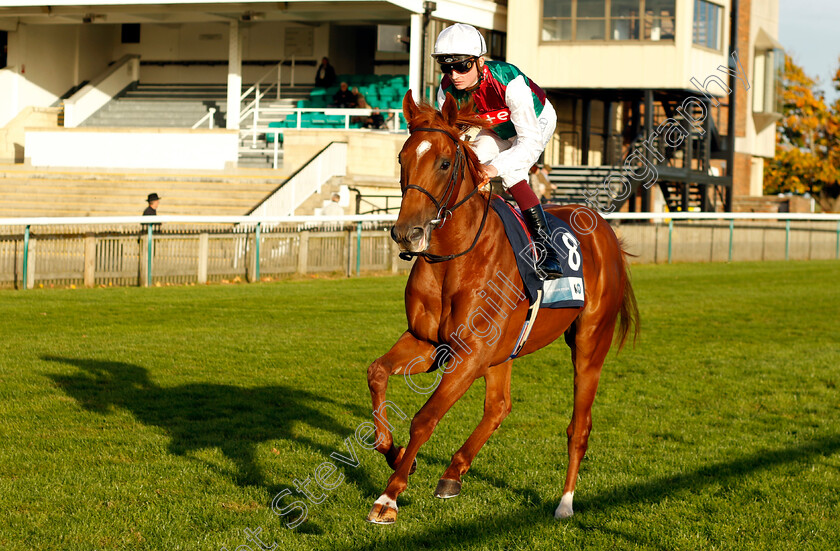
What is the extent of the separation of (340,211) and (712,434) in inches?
509

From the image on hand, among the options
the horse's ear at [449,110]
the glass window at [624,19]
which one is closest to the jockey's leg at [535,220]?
the horse's ear at [449,110]

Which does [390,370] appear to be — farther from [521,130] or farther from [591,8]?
[591,8]

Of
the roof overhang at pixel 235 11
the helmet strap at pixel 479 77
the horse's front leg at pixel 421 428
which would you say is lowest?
the horse's front leg at pixel 421 428

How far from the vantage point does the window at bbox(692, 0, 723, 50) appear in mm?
29688

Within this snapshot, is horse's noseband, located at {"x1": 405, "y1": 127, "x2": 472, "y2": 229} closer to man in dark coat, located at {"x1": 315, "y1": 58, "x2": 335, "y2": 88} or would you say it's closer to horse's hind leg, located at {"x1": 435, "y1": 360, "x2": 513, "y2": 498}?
horse's hind leg, located at {"x1": 435, "y1": 360, "x2": 513, "y2": 498}

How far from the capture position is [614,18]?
29.0 metres

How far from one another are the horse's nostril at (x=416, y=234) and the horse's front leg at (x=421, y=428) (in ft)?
2.31

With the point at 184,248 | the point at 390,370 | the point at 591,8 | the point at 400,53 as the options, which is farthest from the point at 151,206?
the point at 591,8

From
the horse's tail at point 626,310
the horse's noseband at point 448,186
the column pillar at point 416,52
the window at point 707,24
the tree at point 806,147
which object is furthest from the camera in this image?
the tree at point 806,147

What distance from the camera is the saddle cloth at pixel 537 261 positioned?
515 centimetres

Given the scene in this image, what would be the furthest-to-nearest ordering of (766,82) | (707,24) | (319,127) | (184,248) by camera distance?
(766,82), (707,24), (319,127), (184,248)

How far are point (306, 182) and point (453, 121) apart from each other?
17.7 m

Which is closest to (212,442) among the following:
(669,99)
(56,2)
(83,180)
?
(83,180)

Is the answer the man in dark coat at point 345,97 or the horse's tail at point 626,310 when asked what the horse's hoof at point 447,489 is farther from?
the man in dark coat at point 345,97
